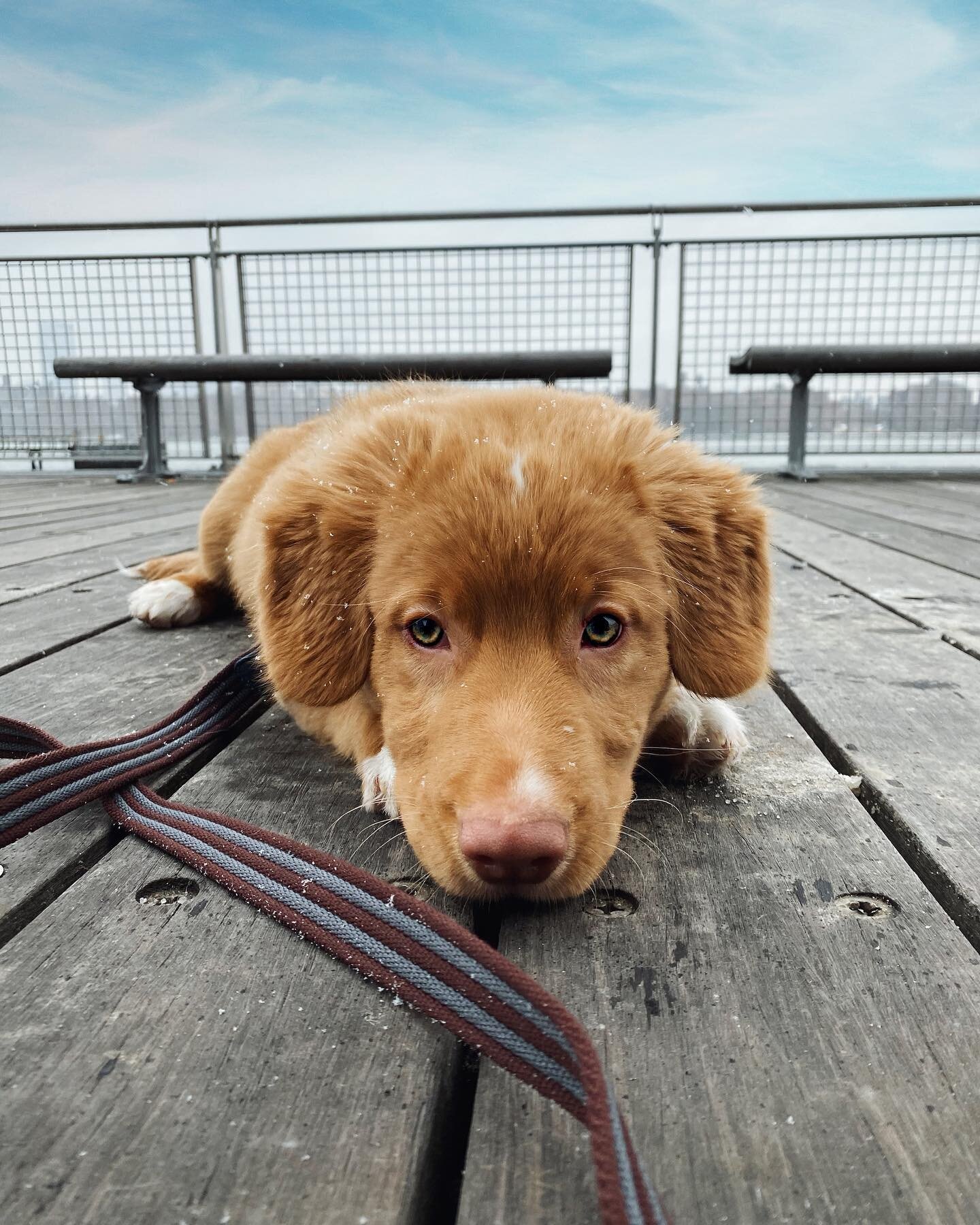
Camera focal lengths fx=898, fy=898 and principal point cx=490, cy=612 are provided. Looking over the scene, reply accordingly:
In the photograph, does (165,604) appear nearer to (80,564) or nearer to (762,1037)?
(80,564)

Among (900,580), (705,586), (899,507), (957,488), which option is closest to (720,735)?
(705,586)

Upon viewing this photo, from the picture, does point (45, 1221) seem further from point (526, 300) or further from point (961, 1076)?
point (526, 300)

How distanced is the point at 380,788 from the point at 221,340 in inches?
350

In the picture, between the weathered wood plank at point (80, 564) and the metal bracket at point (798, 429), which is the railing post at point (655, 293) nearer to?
the metal bracket at point (798, 429)

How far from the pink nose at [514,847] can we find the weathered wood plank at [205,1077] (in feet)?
0.71

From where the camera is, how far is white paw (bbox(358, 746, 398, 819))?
5.12 ft

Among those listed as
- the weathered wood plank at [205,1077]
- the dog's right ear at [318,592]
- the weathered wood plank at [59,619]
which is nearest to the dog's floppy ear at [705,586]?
the dog's right ear at [318,592]

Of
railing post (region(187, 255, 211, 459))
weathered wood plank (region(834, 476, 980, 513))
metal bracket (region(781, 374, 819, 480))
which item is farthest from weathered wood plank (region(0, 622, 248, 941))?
railing post (region(187, 255, 211, 459))

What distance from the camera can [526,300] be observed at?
9305mm

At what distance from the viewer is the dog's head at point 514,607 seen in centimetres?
128

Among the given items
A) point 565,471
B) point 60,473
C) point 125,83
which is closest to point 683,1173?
point 565,471

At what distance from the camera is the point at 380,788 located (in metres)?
1.61

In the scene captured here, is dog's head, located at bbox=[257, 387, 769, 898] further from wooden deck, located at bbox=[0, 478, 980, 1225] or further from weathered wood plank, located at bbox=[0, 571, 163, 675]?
weathered wood plank, located at bbox=[0, 571, 163, 675]

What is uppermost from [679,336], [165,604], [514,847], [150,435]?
[679,336]
